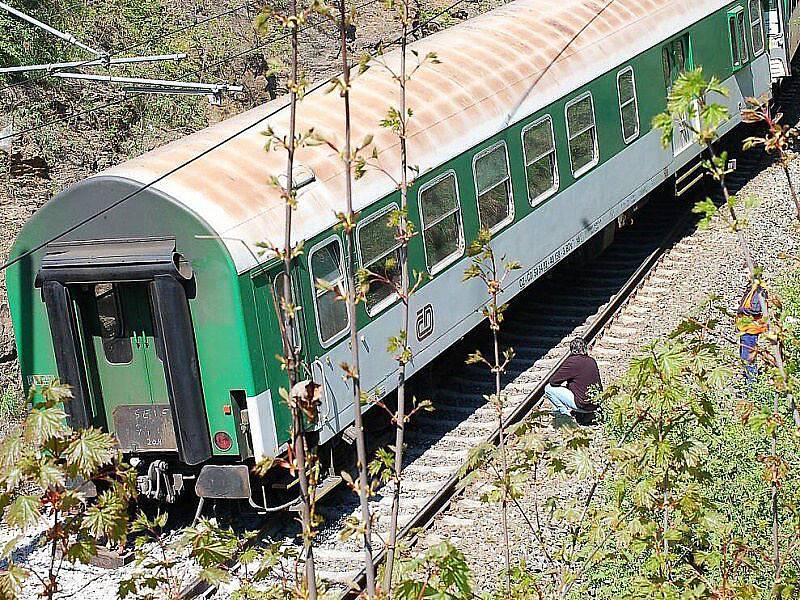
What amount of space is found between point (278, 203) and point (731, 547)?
175 inches

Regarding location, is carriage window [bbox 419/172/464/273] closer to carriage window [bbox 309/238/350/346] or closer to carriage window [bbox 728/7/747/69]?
carriage window [bbox 309/238/350/346]

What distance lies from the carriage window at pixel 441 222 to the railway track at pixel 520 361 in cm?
156

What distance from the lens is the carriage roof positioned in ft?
27.3

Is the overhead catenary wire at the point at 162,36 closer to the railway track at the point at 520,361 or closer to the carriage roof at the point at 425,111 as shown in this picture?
the carriage roof at the point at 425,111

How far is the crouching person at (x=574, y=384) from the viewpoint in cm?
1050

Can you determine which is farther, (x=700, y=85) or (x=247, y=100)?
(x=247, y=100)

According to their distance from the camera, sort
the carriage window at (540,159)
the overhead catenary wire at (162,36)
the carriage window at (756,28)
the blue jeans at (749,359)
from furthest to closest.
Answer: the overhead catenary wire at (162,36) → the carriage window at (756,28) → the carriage window at (540,159) → the blue jeans at (749,359)

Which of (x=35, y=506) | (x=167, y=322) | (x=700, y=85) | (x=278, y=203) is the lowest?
(x=167, y=322)

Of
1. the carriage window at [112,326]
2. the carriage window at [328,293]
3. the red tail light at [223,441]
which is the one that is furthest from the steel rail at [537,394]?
the carriage window at [112,326]

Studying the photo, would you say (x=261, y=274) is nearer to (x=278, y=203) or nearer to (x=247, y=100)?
(x=278, y=203)

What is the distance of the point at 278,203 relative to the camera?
8.60 m

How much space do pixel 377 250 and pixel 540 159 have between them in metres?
2.93

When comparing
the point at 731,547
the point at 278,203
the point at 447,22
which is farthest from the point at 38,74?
the point at 731,547

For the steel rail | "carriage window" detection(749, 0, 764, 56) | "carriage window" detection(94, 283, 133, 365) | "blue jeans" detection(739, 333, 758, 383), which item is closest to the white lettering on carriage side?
the steel rail
